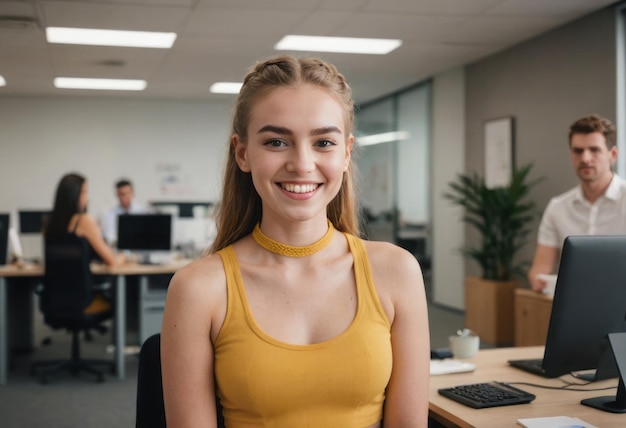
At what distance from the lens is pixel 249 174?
173cm

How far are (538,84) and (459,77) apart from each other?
1560 millimetres

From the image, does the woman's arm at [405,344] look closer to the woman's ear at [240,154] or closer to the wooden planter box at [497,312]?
the woman's ear at [240,154]

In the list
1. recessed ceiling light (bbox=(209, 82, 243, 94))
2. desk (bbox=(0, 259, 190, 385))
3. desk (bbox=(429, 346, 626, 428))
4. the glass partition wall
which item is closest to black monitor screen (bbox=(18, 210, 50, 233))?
desk (bbox=(0, 259, 190, 385))

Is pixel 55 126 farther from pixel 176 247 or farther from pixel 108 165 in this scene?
pixel 176 247

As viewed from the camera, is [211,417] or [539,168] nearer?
[211,417]

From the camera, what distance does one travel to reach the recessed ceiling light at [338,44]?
655 centimetres

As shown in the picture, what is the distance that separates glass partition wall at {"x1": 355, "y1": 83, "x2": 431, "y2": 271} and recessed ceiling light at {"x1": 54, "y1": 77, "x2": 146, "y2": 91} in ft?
10.2

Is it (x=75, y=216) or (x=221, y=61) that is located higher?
(x=221, y=61)

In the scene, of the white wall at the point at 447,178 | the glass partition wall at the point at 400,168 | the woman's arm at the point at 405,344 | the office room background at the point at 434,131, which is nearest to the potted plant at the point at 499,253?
the office room background at the point at 434,131

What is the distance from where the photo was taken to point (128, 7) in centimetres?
535

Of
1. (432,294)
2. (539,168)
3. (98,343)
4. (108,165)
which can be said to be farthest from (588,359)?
(108,165)

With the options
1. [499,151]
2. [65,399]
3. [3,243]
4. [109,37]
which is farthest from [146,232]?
[499,151]

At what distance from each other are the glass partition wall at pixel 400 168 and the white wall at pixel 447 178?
0.26 metres

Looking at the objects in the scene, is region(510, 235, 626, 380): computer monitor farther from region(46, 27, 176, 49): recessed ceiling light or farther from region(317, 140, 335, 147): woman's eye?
region(46, 27, 176, 49): recessed ceiling light
